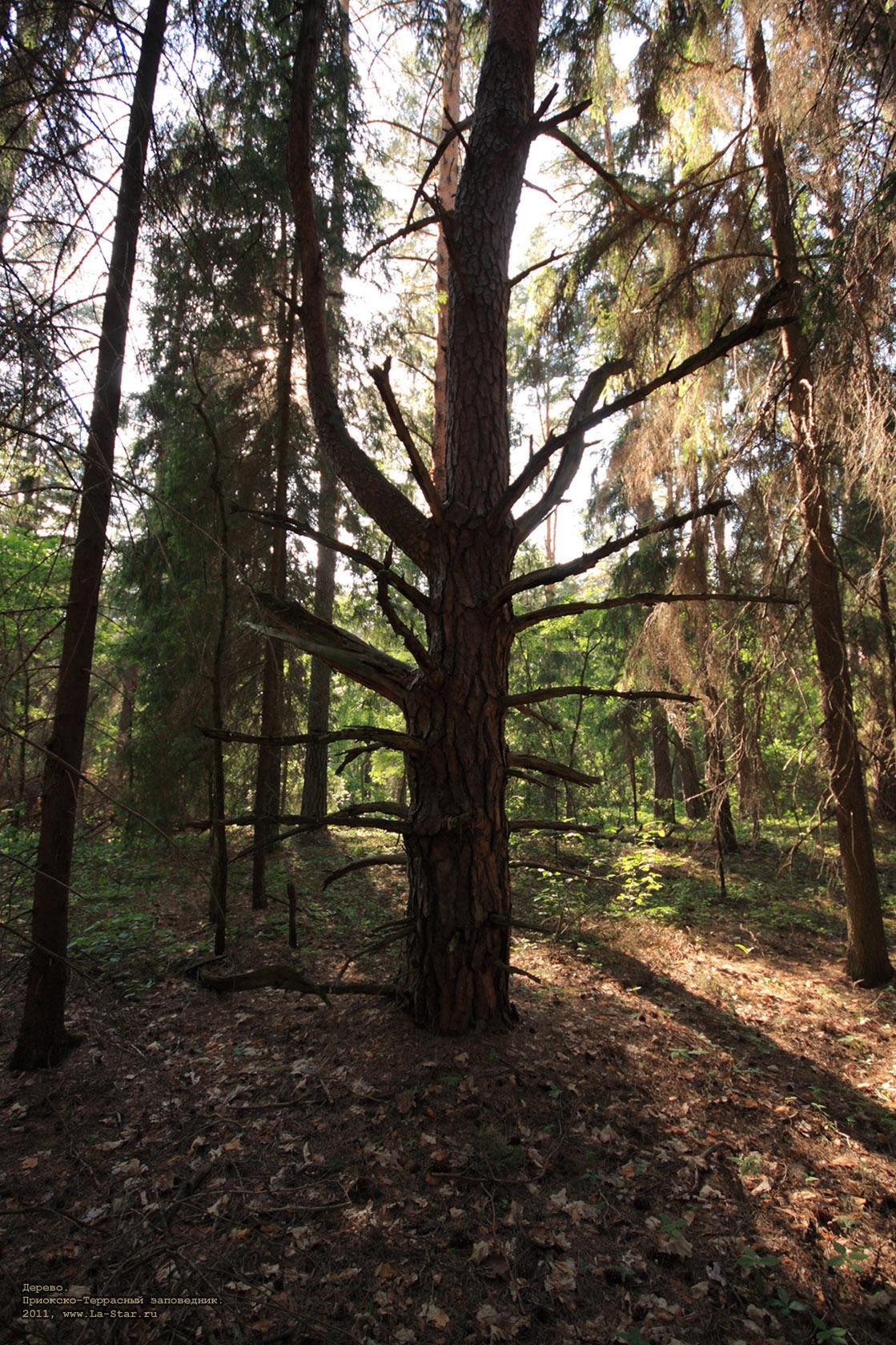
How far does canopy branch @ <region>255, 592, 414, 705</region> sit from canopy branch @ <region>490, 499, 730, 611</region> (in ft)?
2.25

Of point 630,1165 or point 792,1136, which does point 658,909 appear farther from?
point 630,1165

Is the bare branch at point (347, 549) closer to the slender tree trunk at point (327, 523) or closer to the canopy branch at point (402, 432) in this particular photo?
the canopy branch at point (402, 432)

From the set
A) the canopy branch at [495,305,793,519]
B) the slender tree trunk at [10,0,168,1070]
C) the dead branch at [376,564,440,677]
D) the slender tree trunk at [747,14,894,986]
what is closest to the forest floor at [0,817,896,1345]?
the slender tree trunk at [10,0,168,1070]

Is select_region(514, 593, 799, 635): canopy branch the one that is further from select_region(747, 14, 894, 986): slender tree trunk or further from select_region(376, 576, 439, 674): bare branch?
select_region(747, 14, 894, 986): slender tree trunk

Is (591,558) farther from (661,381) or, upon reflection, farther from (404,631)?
(404,631)

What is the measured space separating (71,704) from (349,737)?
1.77 metres

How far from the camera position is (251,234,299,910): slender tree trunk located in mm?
6848

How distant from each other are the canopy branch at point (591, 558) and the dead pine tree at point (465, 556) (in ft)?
0.05

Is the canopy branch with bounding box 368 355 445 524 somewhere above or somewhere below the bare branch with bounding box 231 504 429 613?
above

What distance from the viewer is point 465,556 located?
3578 millimetres

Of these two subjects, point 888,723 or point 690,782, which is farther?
point 690,782

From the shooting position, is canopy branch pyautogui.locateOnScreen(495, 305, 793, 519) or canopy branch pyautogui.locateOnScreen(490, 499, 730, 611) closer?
canopy branch pyautogui.locateOnScreen(495, 305, 793, 519)

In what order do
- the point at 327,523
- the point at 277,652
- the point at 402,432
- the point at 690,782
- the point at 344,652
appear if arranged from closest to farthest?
the point at 402,432 → the point at 344,652 → the point at 277,652 → the point at 327,523 → the point at 690,782

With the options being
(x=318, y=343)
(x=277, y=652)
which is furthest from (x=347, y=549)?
(x=277, y=652)
